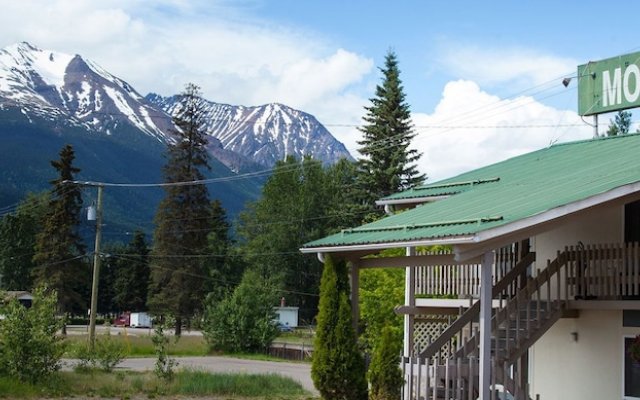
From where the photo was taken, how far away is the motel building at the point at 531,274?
17359mm

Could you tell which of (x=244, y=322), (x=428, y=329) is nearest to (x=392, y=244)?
(x=428, y=329)

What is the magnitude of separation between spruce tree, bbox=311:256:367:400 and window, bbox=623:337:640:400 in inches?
206

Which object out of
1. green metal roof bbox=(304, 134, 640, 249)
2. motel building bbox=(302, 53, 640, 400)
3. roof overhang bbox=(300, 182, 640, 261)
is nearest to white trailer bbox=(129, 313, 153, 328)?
green metal roof bbox=(304, 134, 640, 249)

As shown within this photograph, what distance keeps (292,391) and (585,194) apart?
18734 millimetres

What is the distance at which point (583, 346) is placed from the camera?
21594 mm

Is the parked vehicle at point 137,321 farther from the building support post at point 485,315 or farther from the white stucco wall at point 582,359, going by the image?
the building support post at point 485,315

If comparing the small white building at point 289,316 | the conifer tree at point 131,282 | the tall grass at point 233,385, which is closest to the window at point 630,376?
→ the tall grass at point 233,385

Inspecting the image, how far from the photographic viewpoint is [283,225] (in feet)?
300

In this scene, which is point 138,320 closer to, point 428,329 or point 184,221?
point 184,221

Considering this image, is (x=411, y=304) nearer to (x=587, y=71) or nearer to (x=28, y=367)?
(x=587, y=71)

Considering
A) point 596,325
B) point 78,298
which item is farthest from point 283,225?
point 596,325

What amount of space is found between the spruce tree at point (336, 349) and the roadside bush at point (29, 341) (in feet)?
42.8

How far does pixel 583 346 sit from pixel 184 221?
203 feet

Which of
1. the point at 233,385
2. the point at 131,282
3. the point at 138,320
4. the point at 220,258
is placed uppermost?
the point at 220,258
